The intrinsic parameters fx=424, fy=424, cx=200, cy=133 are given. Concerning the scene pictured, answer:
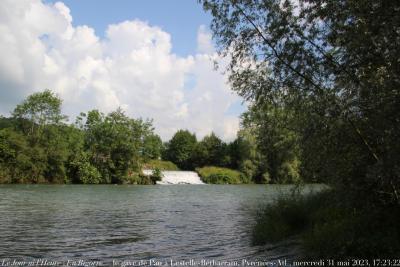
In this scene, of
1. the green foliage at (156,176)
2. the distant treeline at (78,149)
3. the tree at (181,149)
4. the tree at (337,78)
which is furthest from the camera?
the tree at (181,149)

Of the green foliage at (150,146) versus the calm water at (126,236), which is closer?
the calm water at (126,236)

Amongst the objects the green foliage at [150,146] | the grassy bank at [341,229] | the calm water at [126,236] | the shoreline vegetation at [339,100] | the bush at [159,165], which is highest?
the green foliage at [150,146]

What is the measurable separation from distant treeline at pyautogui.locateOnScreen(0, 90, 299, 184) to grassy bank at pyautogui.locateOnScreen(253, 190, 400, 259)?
50195 mm

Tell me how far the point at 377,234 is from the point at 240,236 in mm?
6442

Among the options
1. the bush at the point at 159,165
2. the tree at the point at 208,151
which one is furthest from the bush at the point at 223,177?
the tree at the point at 208,151

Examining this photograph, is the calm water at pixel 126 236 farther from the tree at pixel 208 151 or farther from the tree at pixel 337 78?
the tree at pixel 208 151

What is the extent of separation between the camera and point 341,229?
32.6ft

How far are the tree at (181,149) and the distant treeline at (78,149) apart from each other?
83.7 feet

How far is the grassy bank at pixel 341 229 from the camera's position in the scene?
8.63m

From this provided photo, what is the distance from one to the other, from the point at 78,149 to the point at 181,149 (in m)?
40.8

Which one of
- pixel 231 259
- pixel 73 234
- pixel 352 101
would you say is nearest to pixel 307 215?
pixel 231 259

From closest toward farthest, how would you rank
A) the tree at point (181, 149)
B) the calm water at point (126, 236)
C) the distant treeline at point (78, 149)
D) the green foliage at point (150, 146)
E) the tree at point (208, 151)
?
1. the calm water at point (126, 236)
2. the distant treeline at point (78, 149)
3. the green foliage at point (150, 146)
4. the tree at point (208, 151)
5. the tree at point (181, 149)

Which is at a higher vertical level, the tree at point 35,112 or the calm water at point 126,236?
the tree at point 35,112

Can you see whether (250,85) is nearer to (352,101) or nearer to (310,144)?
(310,144)
